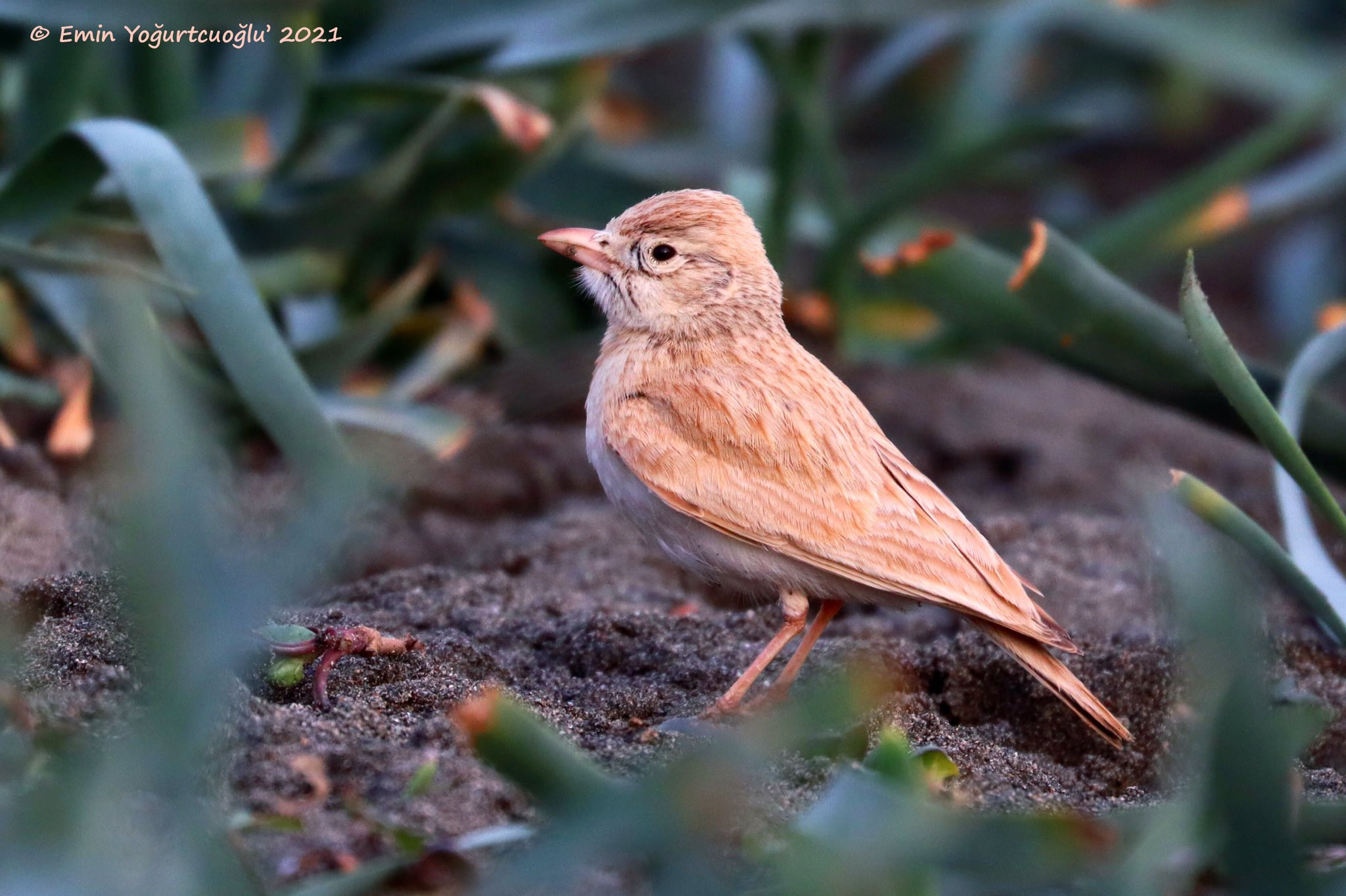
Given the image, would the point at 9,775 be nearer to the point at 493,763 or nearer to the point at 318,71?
the point at 493,763

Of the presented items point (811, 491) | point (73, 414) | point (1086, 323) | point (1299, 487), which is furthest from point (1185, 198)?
point (73, 414)

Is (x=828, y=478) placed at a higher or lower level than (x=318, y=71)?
lower

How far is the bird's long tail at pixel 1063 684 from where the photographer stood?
3.00 meters

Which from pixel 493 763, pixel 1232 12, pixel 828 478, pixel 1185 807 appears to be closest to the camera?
pixel 493 763

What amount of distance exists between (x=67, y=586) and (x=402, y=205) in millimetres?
2683

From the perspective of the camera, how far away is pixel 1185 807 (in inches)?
84.0

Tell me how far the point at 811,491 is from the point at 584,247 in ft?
3.17

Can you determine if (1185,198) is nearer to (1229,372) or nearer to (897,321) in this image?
(897,321)

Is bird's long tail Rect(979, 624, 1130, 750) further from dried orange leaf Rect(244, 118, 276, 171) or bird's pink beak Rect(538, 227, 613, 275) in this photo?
dried orange leaf Rect(244, 118, 276, 171)

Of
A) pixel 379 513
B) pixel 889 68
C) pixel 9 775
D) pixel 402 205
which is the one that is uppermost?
pixel 889 68

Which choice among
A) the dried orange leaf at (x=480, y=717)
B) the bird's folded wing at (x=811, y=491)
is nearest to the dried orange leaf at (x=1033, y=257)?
the bird's folded wing at (x=811, y=491)

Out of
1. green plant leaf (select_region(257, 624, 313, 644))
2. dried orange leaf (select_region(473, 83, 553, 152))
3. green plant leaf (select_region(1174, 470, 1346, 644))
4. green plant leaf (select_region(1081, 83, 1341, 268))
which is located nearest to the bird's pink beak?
dried orange leaf (select_region(473, 83, 553, 152))

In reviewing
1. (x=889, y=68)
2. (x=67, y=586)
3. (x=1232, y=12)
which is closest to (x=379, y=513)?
(x=67, y=586)

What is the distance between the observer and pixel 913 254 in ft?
13.6
